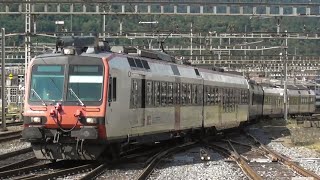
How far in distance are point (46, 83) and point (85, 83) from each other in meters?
1.05

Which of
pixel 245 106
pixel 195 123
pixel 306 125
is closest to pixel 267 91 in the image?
pixel 306 125

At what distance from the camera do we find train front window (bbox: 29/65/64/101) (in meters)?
15.9

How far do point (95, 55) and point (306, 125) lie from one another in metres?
27.8

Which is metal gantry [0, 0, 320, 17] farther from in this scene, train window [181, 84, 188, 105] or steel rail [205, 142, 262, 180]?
steel rail [205, 142, 262, 180]

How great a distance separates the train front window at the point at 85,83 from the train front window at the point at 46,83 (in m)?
0.29

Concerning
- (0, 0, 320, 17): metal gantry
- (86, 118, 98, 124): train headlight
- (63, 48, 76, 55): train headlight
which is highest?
(0, 0, 320, 17): metal gantry

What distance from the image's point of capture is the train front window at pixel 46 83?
15.9 m

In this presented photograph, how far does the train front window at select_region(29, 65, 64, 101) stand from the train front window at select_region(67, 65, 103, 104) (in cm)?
29

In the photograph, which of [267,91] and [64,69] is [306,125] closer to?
[267,91]

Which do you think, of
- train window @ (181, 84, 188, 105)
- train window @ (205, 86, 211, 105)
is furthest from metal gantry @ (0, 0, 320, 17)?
train window @ (181, 84, 188, 105)

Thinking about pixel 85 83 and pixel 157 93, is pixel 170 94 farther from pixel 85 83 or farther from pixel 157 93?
pixel 85 83

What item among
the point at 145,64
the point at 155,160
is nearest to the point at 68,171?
the point at 155,160

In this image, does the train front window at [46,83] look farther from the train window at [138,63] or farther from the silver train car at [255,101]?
the silver train car at [255,101]

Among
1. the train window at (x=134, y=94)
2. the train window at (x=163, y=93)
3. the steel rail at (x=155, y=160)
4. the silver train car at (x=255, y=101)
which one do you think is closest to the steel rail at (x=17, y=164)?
the train window at (x=134, y=94)
